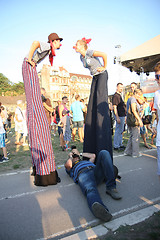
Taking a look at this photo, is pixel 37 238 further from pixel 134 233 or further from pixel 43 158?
pixel 43 158

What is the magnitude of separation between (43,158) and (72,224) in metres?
1.40

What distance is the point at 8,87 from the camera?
230 feet

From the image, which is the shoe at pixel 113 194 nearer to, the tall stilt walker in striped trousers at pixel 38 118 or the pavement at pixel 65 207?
the pavement at pixel 65 207

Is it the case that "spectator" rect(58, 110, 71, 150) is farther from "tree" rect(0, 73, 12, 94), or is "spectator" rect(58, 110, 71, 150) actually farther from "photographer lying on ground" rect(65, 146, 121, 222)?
"tree" rect(0, 73, 12, 94)

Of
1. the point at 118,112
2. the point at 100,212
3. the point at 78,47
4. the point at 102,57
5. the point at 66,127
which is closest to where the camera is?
the point at 100,212

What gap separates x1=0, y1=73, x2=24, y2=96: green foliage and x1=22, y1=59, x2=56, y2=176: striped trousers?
6825 cm

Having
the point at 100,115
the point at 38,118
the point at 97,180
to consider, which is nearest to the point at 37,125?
the point at 38,118

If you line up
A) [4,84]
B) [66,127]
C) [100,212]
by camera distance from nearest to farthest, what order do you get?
[100,212] < [66,127] < [4,84]

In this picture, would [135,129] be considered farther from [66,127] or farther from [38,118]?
[38,118]

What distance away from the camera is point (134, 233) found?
2.07 meters

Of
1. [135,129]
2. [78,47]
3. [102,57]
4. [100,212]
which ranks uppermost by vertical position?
[78,47]

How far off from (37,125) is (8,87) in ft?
241

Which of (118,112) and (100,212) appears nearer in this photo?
(100,212)

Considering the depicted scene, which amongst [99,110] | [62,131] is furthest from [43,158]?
[62,131]
